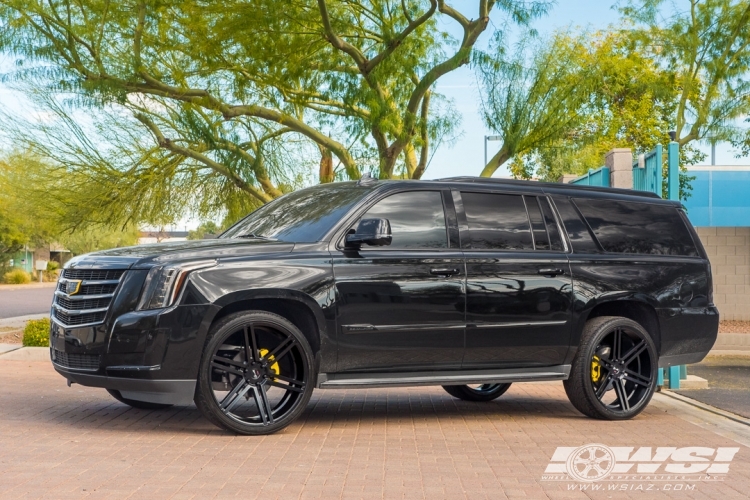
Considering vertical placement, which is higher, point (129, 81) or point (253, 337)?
point (129, 81)

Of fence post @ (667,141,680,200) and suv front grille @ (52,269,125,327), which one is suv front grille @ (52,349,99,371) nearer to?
Result: suv front grille @ (52,269,125,327)

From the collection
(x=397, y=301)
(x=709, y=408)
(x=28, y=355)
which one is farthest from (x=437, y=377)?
(x=28, y=355)

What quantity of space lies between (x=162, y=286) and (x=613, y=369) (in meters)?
4.21

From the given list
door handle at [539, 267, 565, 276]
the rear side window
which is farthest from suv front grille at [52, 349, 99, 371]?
the rear side window

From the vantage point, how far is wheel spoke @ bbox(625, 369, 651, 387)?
31.9 ft

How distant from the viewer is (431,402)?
10906 millimetres

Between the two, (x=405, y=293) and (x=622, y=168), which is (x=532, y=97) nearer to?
(x=622, y=168)

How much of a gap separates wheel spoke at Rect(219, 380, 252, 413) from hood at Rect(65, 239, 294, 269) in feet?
3.25

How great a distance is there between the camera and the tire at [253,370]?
7973 millimetres

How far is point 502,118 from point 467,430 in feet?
35.8

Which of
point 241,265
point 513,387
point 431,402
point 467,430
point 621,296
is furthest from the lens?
point 513,387

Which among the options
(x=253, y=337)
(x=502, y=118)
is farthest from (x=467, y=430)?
(x=502, y=118)

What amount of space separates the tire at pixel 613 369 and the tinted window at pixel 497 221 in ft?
3.39

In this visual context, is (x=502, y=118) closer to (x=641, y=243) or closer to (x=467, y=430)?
(x=641, y=243)
